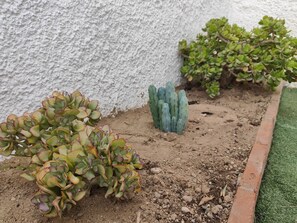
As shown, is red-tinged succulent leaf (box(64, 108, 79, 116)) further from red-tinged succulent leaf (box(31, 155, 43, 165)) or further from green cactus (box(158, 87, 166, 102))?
green cactus (box(158, 87, 166, 102))

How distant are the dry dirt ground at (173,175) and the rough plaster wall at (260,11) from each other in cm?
274

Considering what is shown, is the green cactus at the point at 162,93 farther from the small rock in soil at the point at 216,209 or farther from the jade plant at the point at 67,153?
the small rock in soil at the point at 216,209

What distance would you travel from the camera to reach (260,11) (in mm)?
5379

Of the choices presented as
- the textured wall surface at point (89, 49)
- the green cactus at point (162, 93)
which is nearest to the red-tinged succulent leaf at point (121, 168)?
the textured wall surface at point (89, 49)

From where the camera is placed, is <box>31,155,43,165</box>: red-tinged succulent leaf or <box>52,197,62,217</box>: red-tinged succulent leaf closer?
<box>52,197,62,217</box>: red-tinged succulent leaf

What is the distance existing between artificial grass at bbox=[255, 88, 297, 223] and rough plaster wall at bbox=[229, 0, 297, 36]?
2.22 meters

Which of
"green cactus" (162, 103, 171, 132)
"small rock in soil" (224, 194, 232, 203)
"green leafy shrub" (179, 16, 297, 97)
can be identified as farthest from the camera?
"green leafy shrub" (179, 16, 297, 97)

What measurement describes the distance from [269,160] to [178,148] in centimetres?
89

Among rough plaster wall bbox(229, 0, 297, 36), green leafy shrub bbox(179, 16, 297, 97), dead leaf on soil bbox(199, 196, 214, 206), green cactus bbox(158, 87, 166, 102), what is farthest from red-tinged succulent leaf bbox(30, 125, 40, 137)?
rough plaster wall bbox(229, 0, 297, 36)

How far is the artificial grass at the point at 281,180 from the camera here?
2105mm

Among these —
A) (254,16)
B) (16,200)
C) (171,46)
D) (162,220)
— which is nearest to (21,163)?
(16,200)

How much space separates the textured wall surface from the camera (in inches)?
77.6

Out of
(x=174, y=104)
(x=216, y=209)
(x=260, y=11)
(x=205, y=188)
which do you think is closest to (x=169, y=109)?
(x=174, y=104)

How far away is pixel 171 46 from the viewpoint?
3.66m
